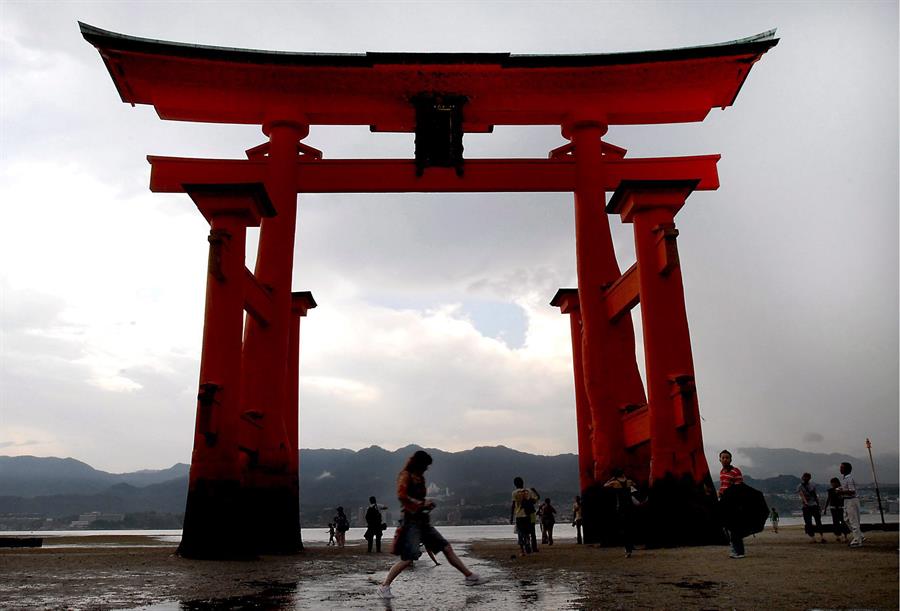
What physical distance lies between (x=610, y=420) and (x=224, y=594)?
890cm

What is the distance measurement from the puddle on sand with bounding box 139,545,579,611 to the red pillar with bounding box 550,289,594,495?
8.55 m

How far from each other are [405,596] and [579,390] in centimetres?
1090

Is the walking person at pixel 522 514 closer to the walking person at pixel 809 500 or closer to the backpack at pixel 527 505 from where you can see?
the backpack at pixel 527 505

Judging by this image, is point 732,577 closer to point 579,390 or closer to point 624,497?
point 624,497

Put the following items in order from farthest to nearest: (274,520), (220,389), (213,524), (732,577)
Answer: (274,520) < (220,389) < (213,524) < (732,577)

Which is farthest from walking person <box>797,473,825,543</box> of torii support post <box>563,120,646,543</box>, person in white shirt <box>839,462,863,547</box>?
torii support post <box>563,120,646,543</box>

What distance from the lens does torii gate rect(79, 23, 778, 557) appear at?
11453mm

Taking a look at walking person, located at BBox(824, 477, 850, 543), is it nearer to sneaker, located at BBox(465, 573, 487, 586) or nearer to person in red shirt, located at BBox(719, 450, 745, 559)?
person in red shirt, located at BBox(719, 450, 745, 559)

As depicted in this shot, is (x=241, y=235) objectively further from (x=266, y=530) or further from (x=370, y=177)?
(x=266, y=530)

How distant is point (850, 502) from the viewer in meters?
9.84

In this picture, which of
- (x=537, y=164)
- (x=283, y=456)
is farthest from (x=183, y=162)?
(x=537, y=164)

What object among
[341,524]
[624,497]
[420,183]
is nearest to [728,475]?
[624,497]

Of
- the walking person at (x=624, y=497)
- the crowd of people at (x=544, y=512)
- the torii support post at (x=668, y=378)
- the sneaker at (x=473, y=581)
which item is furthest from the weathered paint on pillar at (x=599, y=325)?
the sneaker at (x=473, y=581)

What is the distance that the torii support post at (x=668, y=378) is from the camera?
423 inches
